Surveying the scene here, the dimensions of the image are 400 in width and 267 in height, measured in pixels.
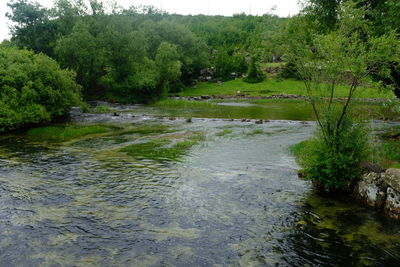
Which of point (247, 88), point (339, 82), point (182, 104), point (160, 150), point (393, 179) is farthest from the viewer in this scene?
point (247, 88)

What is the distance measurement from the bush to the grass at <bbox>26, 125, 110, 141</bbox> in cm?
2488

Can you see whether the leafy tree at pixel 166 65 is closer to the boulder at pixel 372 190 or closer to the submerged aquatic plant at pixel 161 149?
the submerged aquatic plant at pixel 161 149

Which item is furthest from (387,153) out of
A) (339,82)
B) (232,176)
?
(232,176)

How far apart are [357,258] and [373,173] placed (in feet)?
19.2

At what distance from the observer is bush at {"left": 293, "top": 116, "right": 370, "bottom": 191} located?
16.2 meters

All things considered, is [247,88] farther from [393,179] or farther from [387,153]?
[393,179]

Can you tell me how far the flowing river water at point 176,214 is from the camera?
11.4m

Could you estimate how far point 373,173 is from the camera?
15586mm

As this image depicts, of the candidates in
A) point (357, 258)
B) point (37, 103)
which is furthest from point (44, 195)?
point (37, 103)

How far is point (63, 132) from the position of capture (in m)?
34.8

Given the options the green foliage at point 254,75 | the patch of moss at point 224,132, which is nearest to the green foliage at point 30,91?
the patch of moss at point 224,132

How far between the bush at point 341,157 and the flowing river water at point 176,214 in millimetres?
1042

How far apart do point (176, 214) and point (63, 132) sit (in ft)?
80.1

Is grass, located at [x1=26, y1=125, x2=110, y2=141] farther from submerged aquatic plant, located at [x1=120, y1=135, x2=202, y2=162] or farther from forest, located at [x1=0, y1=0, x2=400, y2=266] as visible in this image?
submerged aquatic plant, located at [x1=120, y1=135, x2=202, y2=162]
